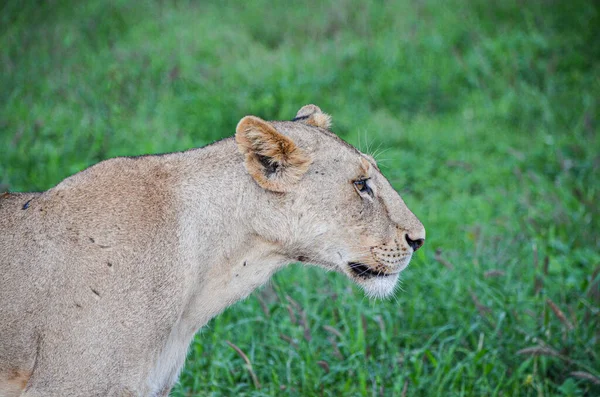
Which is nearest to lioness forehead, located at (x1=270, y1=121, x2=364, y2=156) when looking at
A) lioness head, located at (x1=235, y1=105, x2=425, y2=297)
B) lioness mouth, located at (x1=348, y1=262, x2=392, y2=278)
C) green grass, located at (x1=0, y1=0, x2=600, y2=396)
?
lioness head, located at (x1=235, y1=105, x2=425, y2=297)

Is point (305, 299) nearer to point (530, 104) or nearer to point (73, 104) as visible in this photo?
point (73, 104)

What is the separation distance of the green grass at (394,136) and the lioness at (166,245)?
1053 millimetres

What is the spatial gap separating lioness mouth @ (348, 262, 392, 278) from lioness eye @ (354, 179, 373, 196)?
312 mm

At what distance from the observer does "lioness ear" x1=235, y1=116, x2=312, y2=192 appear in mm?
3109

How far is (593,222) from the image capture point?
5984 mm

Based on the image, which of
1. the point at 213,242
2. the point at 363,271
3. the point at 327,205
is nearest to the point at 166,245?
the point at 213,242

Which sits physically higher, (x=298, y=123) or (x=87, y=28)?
(x=298, y=123)

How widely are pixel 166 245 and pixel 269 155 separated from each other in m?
0.55

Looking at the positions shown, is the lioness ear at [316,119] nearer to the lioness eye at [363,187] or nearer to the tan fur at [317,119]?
the tan fur at [317,119]

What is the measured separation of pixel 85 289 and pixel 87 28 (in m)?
5.93

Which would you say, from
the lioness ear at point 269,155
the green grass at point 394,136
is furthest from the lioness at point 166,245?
the green grass at point 394,136

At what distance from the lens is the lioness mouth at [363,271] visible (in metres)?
3.39

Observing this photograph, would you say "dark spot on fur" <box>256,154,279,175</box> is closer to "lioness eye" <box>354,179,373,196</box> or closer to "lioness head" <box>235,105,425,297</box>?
"lioness head" <box>235,105,425,297</box>

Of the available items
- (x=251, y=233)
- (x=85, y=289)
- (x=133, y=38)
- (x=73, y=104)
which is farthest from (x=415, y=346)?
(x=133, y=38)
